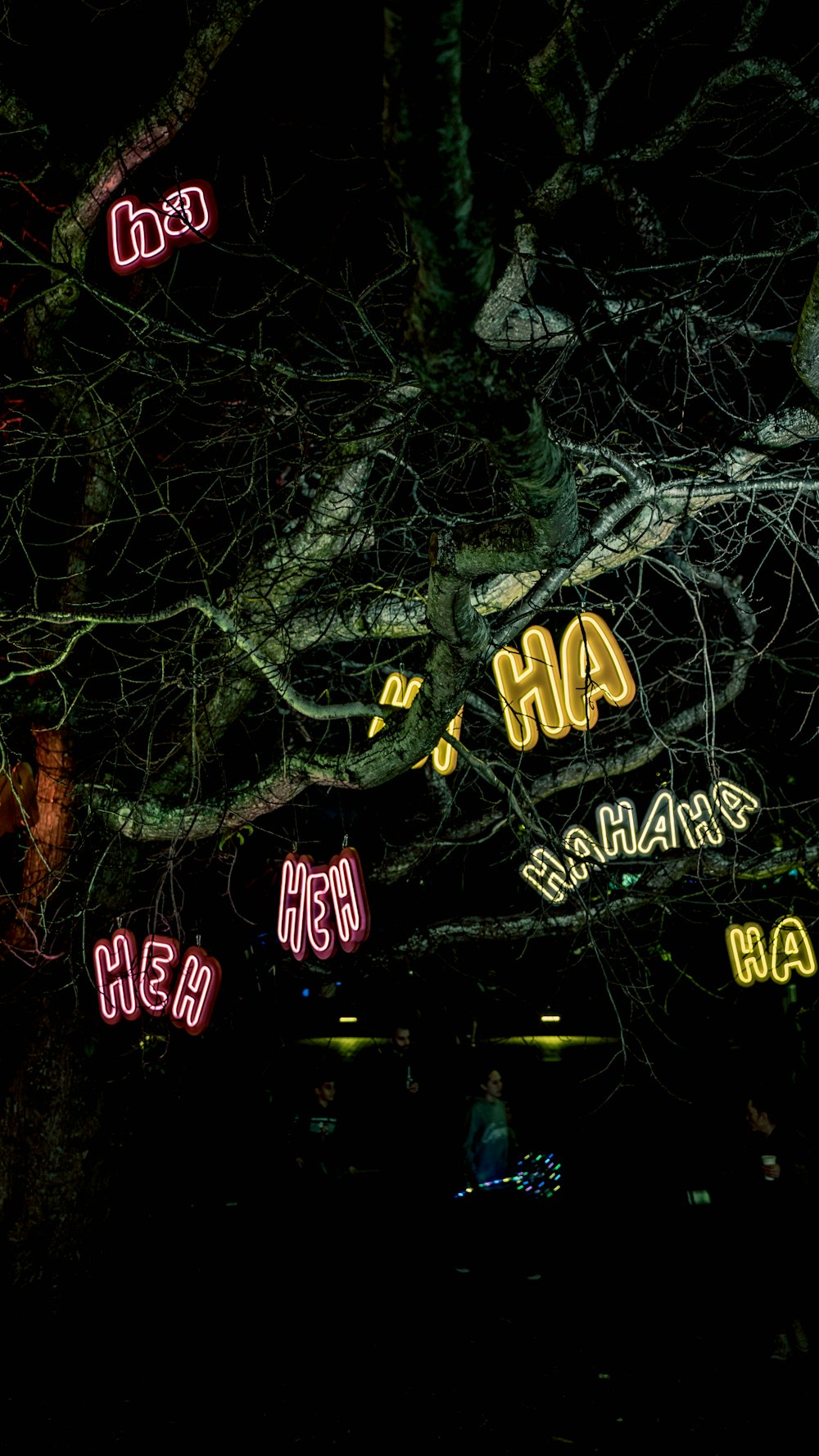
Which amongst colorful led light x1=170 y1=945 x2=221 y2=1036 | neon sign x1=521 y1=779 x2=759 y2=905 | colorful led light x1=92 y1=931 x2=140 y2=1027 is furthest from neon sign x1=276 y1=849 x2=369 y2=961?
neon sign x1=521 y1=779 x2=759 y2=905

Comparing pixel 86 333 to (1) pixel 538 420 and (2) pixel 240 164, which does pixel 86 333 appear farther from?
(1) pixel 538 420

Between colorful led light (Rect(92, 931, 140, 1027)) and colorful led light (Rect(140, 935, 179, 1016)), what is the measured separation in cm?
11

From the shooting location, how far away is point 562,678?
6.76 metres

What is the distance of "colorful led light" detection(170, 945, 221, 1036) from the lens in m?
8.20

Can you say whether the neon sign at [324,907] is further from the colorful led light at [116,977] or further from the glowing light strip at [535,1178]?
the glowing light strip at [535,1178]

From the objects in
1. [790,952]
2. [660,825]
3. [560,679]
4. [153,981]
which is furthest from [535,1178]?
[560,679]

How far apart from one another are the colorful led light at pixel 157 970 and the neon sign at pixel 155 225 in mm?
A: 5968

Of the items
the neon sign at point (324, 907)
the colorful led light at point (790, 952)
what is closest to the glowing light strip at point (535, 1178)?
the neon sign at point (324, 907)

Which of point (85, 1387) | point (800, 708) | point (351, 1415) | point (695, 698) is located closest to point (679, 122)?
point (695, 698)

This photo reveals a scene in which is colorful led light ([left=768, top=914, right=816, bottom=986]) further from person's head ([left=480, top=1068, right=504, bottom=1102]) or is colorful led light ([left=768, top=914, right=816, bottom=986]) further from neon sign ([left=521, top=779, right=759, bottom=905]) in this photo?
person's head ([left=480, top=1068, right=504, bottom=1102])

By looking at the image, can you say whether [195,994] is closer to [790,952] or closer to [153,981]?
[153,981]

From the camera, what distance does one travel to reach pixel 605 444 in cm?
553

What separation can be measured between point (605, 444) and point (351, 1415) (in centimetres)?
677

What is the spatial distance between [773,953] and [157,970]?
22.8 feet
